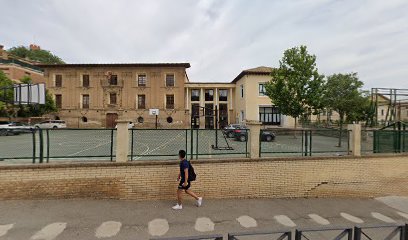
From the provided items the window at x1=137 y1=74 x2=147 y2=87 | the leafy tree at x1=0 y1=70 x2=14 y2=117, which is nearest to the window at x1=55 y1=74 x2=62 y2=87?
the leafy tree at x1=0 y1=70 x2=14 y2=117

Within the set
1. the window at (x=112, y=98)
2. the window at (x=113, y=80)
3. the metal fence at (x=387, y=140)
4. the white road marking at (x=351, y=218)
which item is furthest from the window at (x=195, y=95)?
the white road marking at (x=351, y=218)

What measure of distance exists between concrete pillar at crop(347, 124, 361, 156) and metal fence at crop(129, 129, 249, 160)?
4.19 m

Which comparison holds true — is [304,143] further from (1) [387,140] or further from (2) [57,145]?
(2) [57,145]

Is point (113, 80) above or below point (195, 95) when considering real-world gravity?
above

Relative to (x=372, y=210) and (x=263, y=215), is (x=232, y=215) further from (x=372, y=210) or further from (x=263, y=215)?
(x=372, y=210)

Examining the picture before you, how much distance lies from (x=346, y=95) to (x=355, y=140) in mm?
19005

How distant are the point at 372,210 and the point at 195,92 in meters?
35.9

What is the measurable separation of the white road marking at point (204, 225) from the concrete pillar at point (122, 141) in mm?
2887

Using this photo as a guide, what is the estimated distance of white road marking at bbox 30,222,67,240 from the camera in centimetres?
473

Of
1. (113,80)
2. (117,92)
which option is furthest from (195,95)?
(113,80)

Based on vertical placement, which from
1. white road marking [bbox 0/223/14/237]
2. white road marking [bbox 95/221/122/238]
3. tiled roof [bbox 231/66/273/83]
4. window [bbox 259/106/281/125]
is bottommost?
white road marking [bbox 95/221/122/238]

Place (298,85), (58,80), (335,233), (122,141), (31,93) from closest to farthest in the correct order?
(335,233)
(122,141)
(31,93)
(298,85)
(58,80)

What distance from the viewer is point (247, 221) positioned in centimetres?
600

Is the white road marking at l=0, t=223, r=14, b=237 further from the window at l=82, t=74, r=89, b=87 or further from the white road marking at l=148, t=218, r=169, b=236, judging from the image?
the window at l=82, t=74, r=89, b=87
